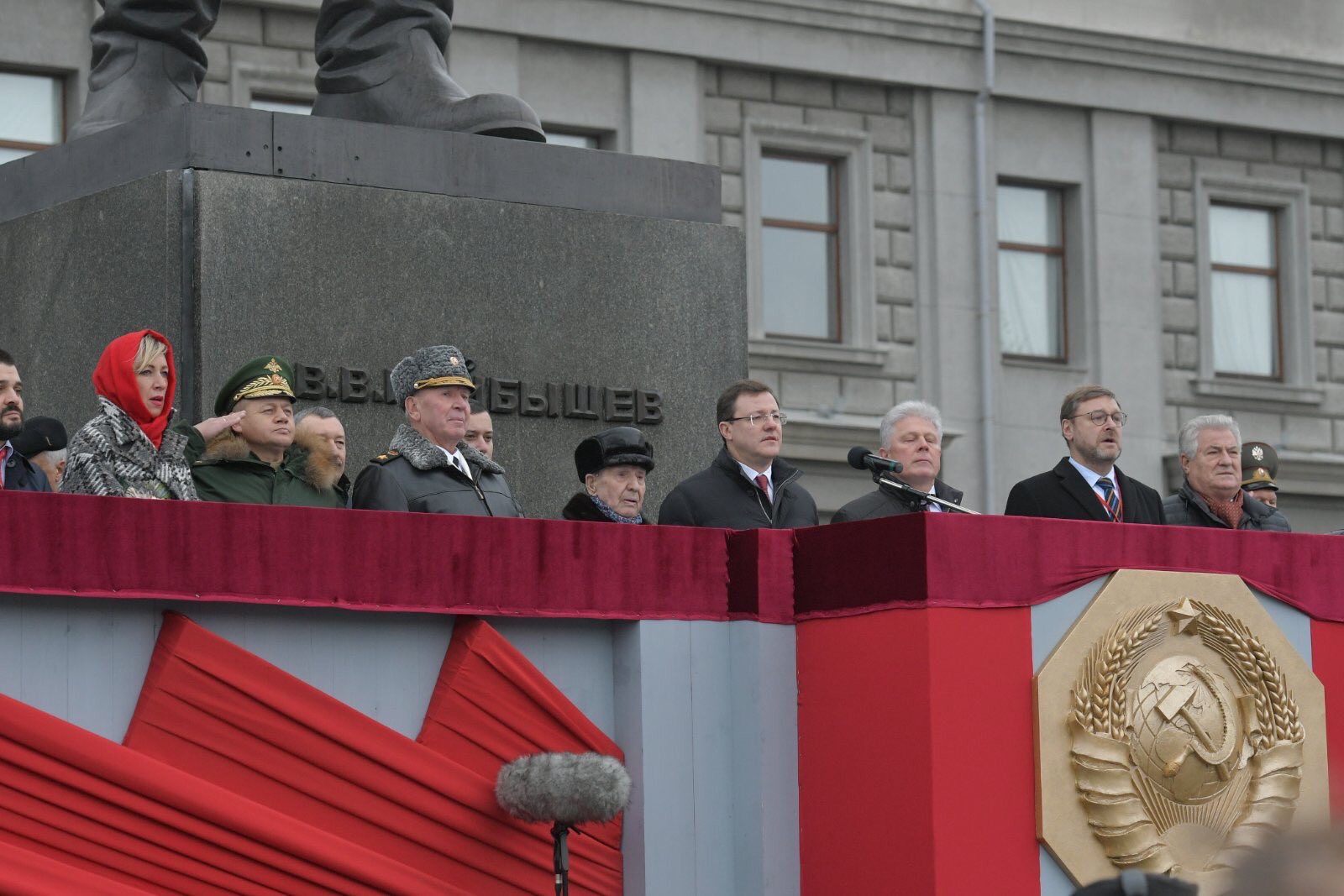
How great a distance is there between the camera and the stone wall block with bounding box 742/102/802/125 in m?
23.6

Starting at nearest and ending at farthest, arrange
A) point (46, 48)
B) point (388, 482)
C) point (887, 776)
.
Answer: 1. point (887, 776)
2. point (388, 482)
3. point (46, 48)

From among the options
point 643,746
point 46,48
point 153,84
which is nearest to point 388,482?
point 643,746

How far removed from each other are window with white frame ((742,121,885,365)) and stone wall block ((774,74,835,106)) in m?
0.26

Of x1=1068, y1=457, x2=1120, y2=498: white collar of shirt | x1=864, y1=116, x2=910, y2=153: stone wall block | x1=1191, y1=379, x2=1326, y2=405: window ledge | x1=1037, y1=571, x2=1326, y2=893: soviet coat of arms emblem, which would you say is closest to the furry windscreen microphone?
x1=1037, y1=571, x2=1326, y2=893: soviet coat of arms emblem

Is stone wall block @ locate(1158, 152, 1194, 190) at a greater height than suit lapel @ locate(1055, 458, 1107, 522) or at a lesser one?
greater

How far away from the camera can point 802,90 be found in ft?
78.5

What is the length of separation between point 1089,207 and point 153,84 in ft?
58.0

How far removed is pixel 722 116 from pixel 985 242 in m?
2.86

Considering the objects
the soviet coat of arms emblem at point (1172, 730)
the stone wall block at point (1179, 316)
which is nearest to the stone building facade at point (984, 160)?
the stone wall block at point (1179, 316)

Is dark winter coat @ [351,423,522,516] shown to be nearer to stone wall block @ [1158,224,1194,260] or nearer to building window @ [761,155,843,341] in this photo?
building window @ [761,155,843,341]

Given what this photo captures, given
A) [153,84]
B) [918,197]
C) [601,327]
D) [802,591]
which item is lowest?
[802,591]

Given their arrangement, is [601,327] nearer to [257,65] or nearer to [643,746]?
[643,746]

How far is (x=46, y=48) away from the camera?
20.7m

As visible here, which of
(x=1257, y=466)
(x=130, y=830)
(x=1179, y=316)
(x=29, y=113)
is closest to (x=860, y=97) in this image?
(x=1179, y=316)
